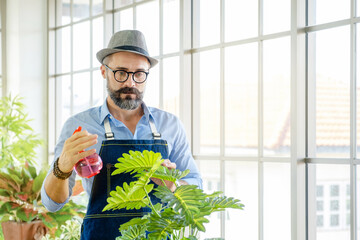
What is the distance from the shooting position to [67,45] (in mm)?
5684

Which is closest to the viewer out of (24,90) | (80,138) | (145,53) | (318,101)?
(80,138)

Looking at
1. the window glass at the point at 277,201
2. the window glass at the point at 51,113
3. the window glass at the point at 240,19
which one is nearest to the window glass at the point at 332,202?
the window glass at the point at 277,201

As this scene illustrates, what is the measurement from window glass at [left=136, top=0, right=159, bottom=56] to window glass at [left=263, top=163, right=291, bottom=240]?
1.49 m

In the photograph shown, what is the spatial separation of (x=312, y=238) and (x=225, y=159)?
0.82m

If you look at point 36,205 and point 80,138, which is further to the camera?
point 36,205

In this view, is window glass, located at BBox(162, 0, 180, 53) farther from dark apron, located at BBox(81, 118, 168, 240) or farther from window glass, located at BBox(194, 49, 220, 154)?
dark apron, located at BBox(81, 118, 168, 240)

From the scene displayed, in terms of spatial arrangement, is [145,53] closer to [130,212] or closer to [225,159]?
[130,212]

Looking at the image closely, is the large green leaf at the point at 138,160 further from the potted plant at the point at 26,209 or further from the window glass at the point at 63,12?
the window glass at the point at 63,12

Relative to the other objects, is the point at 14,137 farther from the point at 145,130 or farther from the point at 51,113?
the point at 145,130

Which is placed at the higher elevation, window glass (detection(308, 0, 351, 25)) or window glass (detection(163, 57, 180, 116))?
window glass (detection(308, 0, 351, 25))

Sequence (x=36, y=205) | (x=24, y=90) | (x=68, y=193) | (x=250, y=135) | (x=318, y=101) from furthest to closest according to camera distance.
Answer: (x=24, y=90)
(x=36, y=205)
(x=250, y=135)
(x=318, y=101)
(x=68, y=193)

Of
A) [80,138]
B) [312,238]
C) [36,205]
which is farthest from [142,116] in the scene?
[36,205]

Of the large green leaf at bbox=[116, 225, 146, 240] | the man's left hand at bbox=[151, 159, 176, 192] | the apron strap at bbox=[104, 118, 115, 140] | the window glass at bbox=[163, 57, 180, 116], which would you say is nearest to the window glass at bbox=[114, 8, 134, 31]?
the window glass at bbox=[163, 57, 180, 116]

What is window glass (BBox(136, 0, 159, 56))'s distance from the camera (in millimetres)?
4254
